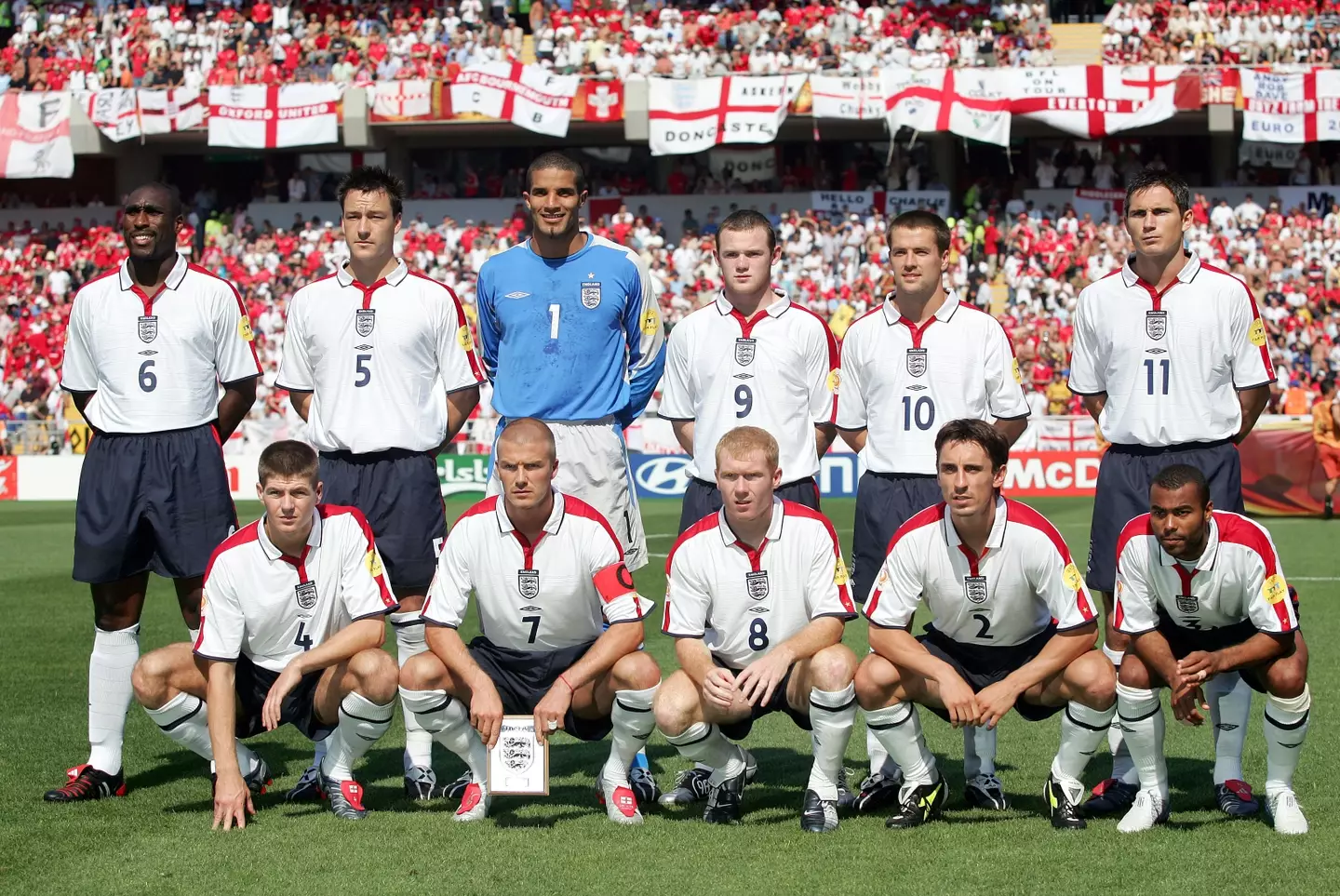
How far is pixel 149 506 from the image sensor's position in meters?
6.30

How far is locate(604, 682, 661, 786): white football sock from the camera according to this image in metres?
5.68

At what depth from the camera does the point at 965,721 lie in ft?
17.7

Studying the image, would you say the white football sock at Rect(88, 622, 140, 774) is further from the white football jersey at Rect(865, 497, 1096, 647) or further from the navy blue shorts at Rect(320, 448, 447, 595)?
the white football jersey at Rect(865, 497, 1096, 647)

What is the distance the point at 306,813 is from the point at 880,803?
7.35 ft

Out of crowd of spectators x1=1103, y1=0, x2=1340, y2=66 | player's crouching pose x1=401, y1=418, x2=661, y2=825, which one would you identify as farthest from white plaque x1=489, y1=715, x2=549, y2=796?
crowd of spectators x1=1103, y1=0, x2=1340, y2=66

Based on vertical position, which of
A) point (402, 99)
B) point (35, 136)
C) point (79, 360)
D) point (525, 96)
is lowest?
point (79, 360)

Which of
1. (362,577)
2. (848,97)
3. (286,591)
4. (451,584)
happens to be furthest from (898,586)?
(848,97)

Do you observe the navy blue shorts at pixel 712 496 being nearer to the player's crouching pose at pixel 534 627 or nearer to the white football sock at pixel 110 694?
the player's crouching pose at pixel 534 627

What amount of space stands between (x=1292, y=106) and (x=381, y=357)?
1054 inches

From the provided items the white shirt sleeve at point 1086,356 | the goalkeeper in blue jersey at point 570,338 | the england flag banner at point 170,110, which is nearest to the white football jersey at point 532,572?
Result: the goalkeeper in blue jersey at point 570,338

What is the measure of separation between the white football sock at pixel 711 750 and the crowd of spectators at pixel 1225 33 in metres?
27.7

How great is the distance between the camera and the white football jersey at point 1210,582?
5.46 m

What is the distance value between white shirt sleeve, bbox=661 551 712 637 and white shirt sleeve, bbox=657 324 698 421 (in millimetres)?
1132

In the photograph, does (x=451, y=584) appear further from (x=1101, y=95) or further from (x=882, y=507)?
(x=1101, y=95)
